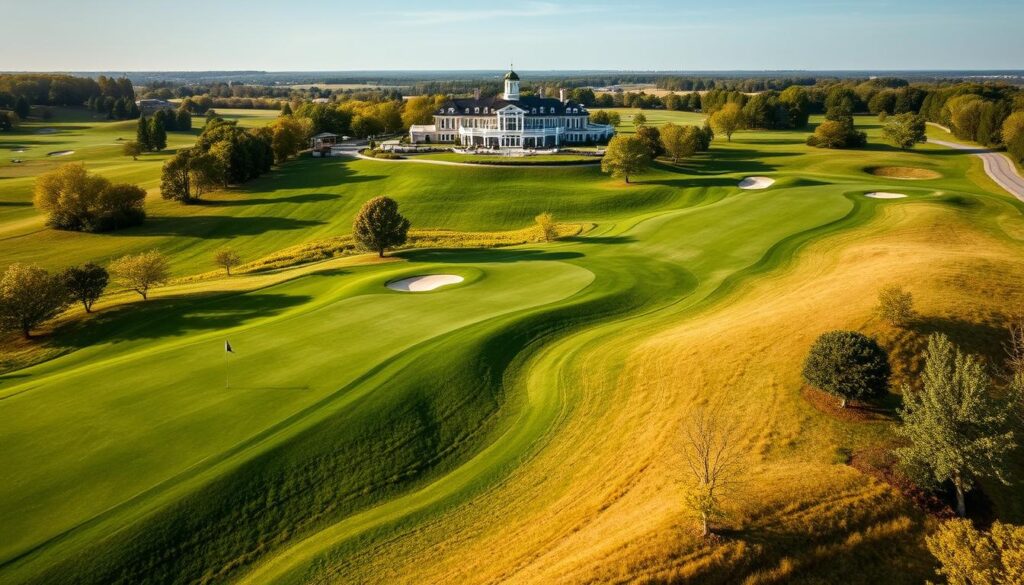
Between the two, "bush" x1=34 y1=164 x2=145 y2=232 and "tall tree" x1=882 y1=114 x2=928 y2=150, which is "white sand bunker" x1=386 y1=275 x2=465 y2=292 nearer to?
"bush" x1=34 y1=164 x2=145 y2=232

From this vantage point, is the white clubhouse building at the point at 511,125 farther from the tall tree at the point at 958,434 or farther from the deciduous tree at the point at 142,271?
the tall tree at the point at 958,434

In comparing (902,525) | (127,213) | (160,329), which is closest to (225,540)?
(902,525)

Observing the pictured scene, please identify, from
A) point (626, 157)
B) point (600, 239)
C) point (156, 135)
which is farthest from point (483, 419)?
point (156, 135)

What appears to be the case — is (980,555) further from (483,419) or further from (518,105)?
(518,105)

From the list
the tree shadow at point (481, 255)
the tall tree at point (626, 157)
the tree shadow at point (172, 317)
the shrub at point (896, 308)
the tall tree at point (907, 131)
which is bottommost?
the tree shadow at point (172, 317)

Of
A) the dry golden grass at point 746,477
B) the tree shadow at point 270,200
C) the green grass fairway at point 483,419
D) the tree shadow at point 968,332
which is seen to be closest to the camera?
the dry golden grass at point 746,477

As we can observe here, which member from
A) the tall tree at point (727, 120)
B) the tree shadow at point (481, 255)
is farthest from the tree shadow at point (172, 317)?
the tall tree at point (727, 120)

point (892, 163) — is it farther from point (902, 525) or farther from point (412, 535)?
point (412, 535)

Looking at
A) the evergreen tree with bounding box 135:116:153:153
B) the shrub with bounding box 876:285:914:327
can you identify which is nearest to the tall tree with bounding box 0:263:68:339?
the shrub with bounding box 876:285:914:327
